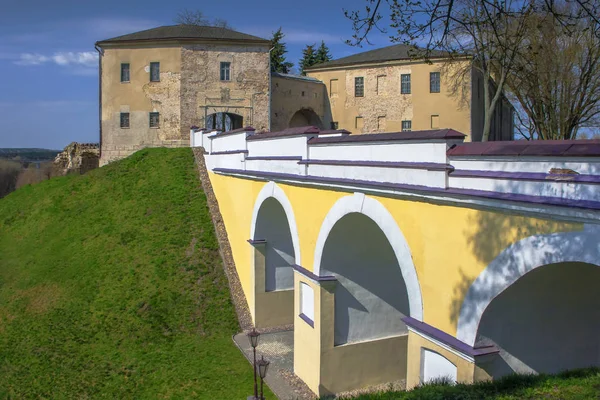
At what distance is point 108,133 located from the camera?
28344mm

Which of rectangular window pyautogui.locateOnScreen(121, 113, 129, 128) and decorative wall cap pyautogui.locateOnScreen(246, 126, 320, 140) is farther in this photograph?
rectangular window pyautogui.locateOnScreen(121, 113, 129, 128)

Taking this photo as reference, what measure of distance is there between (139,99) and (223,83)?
4.58 m

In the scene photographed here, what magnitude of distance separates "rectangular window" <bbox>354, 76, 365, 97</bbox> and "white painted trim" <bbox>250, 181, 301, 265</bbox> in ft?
63.5

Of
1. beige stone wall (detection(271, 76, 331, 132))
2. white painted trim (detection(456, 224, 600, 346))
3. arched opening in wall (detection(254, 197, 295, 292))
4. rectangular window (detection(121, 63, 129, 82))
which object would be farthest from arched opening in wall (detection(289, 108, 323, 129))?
A: white painted trim (detection(456, 224, 600, 346))

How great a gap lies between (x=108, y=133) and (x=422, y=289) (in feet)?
80.9

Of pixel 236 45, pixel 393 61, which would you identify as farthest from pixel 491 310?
pixel 393 61

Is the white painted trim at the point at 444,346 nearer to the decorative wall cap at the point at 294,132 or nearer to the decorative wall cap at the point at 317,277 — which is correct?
the decorative wall cap at the point at 317,277

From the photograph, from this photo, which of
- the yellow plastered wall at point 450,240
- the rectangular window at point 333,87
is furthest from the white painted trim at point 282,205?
the rectangular window at point 333,87

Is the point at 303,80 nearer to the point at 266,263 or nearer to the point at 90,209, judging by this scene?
the point at 90,209

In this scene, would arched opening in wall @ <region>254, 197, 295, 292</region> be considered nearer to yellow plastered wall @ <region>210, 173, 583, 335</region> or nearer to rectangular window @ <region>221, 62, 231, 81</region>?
yellow plastered wall @ <region>210, 173, 583, 335</region>

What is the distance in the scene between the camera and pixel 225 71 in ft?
92.1

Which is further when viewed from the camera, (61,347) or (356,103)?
(356,103)

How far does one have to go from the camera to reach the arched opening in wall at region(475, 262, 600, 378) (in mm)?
6520

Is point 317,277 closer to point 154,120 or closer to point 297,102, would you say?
point 154,120
